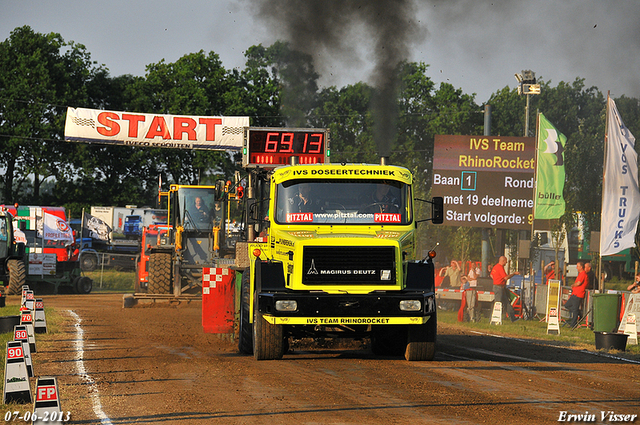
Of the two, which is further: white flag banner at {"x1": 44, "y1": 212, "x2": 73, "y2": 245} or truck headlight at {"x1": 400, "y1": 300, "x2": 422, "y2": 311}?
white flag banner at {"x1": 44, "y1": 212, "x2": 73, "y2": 245}

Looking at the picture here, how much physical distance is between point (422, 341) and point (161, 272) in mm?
14248

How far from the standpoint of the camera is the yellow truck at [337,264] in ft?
37.7

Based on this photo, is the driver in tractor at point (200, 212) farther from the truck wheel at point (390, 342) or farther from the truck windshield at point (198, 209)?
the truck wheel at point (390, 342)

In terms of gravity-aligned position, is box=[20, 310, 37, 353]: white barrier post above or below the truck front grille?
below

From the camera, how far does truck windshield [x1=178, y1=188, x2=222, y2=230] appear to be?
84.7 feet

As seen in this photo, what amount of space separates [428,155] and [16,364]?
57446 mm

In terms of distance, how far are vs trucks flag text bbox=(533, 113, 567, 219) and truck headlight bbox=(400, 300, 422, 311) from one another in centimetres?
1717

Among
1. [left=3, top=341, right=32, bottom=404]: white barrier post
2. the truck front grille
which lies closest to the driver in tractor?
the truck front grille

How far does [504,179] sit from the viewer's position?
29125mm

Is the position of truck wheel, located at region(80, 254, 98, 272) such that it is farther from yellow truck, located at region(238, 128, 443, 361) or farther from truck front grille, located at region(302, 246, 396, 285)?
truck front grille, located at region(302, 246, 396, 285)

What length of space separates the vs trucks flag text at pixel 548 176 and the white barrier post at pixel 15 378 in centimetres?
2135

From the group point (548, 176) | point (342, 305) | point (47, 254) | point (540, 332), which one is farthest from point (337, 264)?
point (47, 254)

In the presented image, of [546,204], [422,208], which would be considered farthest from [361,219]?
[422,208]

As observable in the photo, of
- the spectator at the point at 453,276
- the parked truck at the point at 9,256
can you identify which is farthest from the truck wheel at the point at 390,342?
Answer: the spectator at the point at 453,276
